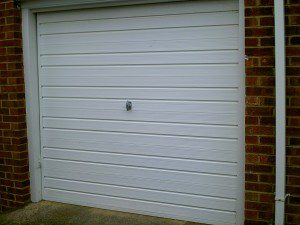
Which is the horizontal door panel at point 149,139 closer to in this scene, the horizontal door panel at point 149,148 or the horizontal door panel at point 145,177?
the horizontal door panel at point 149,148

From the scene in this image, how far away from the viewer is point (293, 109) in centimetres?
379

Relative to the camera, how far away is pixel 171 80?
15.0ft

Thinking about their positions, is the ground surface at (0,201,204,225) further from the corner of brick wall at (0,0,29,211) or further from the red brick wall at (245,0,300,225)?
the red brick wall at (245,0,300,225)

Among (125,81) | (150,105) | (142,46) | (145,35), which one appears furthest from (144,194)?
(145,35)


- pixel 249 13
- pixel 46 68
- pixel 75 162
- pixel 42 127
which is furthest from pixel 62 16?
pixel 249 13

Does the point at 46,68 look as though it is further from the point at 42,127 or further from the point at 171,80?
the point at 171,80

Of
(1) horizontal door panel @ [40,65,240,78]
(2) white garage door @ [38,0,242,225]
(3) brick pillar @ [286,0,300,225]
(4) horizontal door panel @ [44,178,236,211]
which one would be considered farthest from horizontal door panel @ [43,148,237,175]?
(1) horizontal door panel @ [40,65,240,78]

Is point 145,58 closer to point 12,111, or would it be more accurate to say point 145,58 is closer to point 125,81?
point 125,81

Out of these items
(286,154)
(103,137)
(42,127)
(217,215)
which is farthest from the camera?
(42,127)

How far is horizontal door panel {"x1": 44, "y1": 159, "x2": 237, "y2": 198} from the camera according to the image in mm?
4477

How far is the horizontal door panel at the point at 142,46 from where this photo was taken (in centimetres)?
432

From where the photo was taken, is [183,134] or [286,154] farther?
[183,134]

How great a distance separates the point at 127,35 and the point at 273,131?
6.30 feet

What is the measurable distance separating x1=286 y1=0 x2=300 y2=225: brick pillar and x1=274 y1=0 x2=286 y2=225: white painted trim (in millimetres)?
159
